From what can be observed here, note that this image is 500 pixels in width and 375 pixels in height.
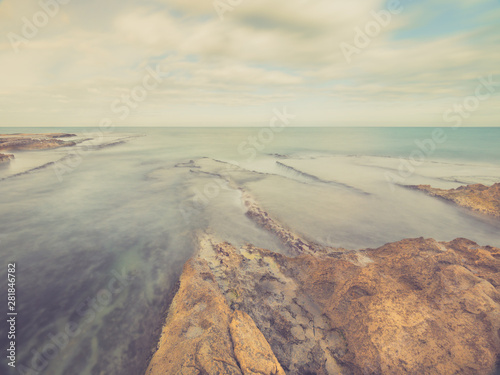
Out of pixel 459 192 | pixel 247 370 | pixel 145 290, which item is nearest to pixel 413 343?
pixel 247 370

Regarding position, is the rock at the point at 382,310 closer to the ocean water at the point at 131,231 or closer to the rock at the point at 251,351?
the rock at the point at 251,351

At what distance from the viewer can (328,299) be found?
5387mm

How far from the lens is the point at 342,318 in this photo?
4801 millimetres

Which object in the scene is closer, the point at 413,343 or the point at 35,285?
the point at 413,343

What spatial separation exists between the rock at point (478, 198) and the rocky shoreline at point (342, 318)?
8646mm

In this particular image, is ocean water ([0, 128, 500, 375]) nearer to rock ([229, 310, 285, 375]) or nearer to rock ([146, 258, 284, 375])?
rock ([146, 258, 284, 375])

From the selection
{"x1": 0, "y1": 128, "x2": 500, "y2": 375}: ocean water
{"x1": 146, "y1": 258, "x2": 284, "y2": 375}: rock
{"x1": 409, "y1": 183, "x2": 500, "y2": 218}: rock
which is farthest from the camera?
{"x1": 409, "y1": 183, "x2": 500, "y2": 218}: rock

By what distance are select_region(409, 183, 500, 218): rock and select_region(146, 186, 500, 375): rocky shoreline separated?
340 inches

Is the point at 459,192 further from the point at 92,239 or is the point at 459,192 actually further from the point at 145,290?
the point at 92,239

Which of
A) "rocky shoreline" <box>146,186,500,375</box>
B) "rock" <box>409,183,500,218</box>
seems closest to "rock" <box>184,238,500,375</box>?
"rocky shoreline" <box>146,186,500,375</box>

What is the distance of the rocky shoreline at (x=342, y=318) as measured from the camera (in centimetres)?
372

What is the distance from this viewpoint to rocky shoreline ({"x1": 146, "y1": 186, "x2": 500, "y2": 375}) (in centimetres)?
372

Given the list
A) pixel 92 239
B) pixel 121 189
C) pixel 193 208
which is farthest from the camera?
pixel 121 189

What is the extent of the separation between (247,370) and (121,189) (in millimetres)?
17346
